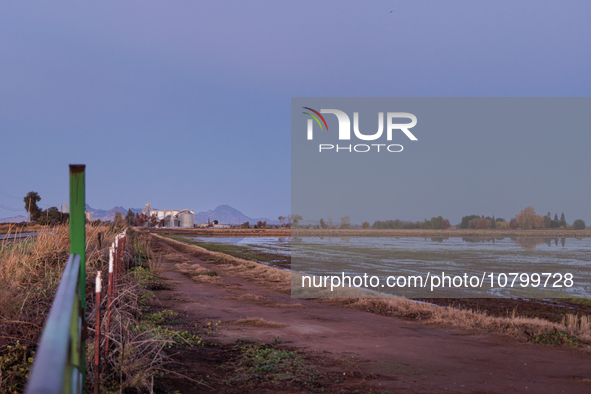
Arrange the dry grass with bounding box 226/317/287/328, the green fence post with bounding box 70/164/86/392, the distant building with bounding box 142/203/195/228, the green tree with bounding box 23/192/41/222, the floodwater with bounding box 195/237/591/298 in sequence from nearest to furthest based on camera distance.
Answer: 1. the green fence post with bounding box 70/164/86/392
2. the dry grass with bounding box 226/317/287/328
3. the floodwater with bounding box 195/237/591/298
4. the green tree with bounding box 23/192/41/222
5. the distant building with bounding box 142/203/195/228

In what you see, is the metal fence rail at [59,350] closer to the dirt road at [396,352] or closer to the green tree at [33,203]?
the dirt road at [396,352]

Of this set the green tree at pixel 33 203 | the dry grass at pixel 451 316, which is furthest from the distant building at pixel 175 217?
the dry grass at pixel 451 316

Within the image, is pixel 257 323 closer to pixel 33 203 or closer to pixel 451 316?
pixel 451 316

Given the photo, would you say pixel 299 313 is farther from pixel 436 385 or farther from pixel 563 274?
pixel 563 274

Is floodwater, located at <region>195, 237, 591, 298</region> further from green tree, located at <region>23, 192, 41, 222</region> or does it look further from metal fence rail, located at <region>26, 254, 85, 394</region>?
green tree, located at <region>23, 192, 41, 222</region>

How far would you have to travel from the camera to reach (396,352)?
296 inches

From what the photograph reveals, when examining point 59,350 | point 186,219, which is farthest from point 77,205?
point 186,219

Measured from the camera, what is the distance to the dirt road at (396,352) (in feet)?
19.7

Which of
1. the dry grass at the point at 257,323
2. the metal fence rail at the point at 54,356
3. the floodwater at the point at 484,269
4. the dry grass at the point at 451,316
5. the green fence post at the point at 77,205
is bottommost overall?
the floodwater at the point at 484,269

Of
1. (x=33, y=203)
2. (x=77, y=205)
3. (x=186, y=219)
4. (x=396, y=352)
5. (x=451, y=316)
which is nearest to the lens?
(x=77, y=205)

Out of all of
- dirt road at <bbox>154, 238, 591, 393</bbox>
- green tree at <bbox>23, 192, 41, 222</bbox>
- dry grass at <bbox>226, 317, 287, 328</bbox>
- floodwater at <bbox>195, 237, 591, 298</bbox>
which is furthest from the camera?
green tree at <bbox>23, 192, 41, 222</bbox>

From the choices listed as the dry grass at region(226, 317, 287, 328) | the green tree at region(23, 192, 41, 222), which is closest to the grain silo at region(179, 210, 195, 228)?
the green tree at region(23, 192, 41, 222)

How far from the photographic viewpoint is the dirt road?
5992 mm

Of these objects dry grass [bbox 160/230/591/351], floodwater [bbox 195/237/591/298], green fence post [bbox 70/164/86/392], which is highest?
green fence post [bbox 70/164/86/392]
